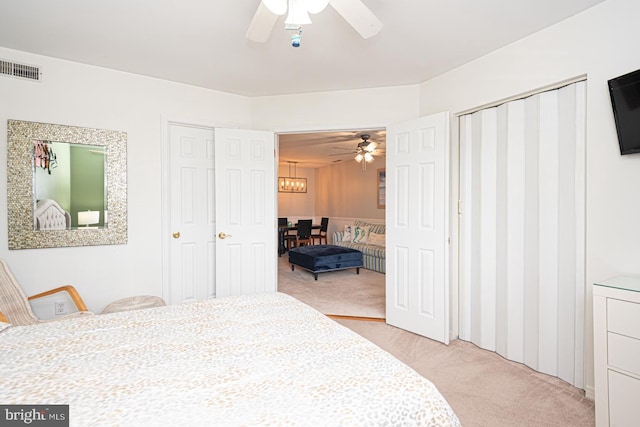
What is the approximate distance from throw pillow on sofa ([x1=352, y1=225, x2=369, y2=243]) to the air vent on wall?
5784 millimetres

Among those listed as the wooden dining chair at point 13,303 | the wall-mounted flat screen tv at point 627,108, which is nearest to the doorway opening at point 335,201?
the wall-mounted flat screen tv at point 627,108

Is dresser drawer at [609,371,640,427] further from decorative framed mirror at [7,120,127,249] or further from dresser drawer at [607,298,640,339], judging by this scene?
decorative framed mirror at [7,120,127,249]

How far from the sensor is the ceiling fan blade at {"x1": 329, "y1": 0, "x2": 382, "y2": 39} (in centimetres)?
163

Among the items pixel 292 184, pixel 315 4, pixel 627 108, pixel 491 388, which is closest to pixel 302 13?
pixel 315 4

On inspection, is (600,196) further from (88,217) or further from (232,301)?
(88,217)

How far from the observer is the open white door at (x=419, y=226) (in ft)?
10.0

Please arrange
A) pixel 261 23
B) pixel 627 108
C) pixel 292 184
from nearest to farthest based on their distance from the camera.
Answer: pixel 261 23 → pixel 627 108 → pixel 292 184

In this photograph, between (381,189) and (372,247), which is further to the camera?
(381,189)

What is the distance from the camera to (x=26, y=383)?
1.09 m

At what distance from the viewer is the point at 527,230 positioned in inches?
103

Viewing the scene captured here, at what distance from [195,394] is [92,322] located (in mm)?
1003

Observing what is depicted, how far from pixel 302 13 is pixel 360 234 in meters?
6.01

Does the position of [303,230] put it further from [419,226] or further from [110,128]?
[110,128]

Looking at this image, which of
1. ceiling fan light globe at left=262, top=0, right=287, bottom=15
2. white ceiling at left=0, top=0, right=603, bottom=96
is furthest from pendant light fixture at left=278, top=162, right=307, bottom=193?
ceiling fan light globe at left=262, top=0, right=287, bottom=15
